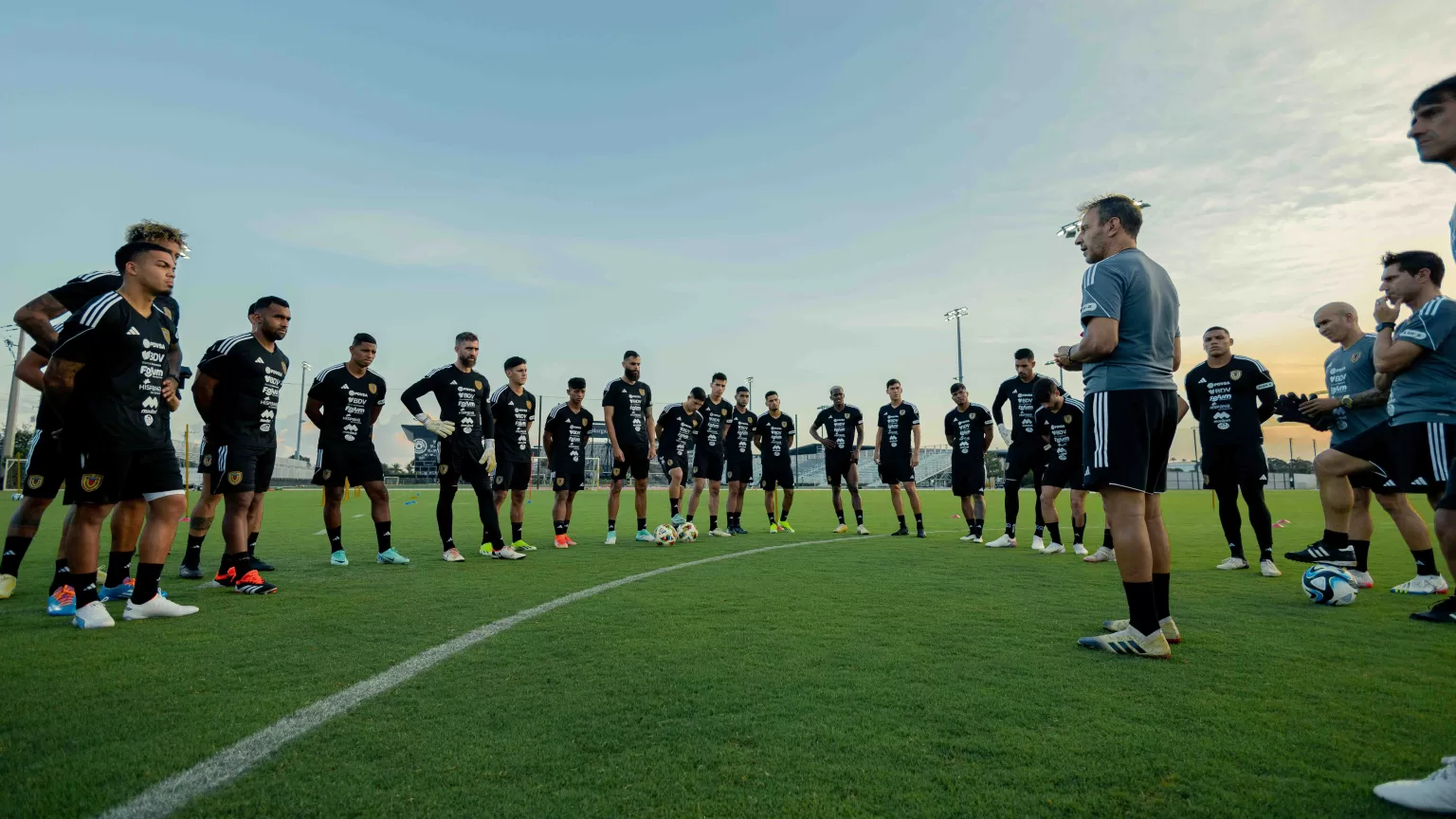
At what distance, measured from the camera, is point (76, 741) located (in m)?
2.35

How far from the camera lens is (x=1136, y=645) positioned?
3516 millimetres

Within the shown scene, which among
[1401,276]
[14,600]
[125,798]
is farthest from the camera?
[14,600]

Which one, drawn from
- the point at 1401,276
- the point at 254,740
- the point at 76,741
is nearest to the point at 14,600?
the point at 76,741

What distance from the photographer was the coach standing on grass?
3.70 metres

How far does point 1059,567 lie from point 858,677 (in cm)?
485

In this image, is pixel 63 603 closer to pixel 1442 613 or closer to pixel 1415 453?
pixel 1442 613

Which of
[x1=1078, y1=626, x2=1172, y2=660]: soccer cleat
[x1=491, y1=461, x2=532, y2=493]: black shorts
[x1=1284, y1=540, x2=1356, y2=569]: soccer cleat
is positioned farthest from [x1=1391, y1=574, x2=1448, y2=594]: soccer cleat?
[x1=491, y1=461, x2=532, y2=493]: black shorts

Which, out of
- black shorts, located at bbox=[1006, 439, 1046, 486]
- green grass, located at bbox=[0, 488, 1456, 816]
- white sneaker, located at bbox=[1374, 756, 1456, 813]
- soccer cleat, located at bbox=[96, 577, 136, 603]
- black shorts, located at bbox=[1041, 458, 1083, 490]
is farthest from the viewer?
black shorts, located at bbox=[1006, 439, 1046, 486]

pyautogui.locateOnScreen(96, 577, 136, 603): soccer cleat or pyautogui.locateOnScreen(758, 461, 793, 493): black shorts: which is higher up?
pyautogui.locateOnScreen(758, 461, 793, 493): black shorts

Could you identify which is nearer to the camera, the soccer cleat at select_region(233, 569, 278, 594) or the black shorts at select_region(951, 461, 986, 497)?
the soccer cleat at select_region(233, 569, 278, 594)

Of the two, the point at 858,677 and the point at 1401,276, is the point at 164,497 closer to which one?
the point at 858,677

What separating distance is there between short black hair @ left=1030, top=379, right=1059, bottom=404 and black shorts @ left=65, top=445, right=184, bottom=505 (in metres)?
8.90

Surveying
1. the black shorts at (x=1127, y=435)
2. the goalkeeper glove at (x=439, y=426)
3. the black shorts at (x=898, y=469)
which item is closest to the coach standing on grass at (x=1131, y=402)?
the black shorts at (x=1127, y=435)

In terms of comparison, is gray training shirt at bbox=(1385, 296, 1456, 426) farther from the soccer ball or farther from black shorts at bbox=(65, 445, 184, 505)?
black shorts at bbox=(65, 445, 184, 505)
